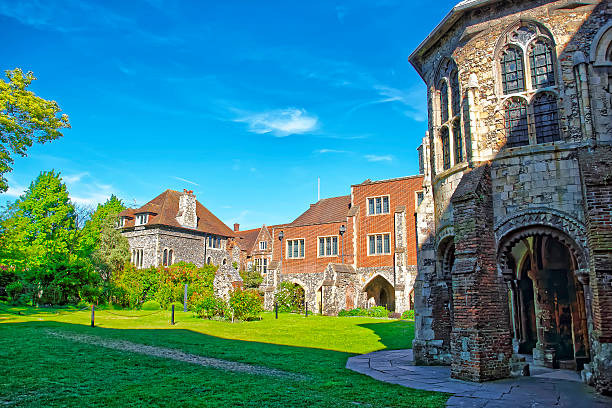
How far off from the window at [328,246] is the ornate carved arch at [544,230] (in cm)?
2875

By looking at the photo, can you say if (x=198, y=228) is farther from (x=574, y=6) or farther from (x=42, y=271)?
(x=574, y=6)

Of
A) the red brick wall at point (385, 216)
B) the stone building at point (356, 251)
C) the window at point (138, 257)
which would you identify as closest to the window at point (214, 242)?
the window at point (138, 257)

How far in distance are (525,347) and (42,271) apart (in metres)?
35.4

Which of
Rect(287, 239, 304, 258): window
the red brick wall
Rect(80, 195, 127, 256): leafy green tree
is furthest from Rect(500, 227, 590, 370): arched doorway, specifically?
Rect(80, 195, 127, 256): leafy green tree

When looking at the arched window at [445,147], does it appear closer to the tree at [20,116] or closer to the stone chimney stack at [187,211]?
the tree at [20,116]

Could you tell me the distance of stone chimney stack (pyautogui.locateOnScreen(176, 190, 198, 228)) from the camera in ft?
163

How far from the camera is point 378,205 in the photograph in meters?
37.9

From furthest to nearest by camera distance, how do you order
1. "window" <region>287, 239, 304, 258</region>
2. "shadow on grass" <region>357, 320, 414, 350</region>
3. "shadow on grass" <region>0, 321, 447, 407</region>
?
1. "window" <region>287, 239, 304, 258</region>
2. "shadow on grass" <region>357, 320, 414, 350</region>
3. "shadow on grass" <region>0, 321, 447, 407</region>

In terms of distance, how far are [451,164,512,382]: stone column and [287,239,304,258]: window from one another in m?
31.2

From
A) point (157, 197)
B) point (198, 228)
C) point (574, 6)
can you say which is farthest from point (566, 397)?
point (157, 197)

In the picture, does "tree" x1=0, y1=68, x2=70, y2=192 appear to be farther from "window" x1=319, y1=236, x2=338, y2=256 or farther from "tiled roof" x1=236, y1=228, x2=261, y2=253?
"tiled roof" x1=236, y1=228, x2=261, y2=253

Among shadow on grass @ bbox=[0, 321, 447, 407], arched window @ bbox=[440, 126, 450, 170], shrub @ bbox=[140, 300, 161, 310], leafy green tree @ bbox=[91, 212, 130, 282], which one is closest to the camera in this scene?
shadow on grass @ bbox=[0, 321, 447, 407]

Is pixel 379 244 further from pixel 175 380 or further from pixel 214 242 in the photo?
pixel 175 380

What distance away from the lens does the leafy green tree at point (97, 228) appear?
3975 centimetres
